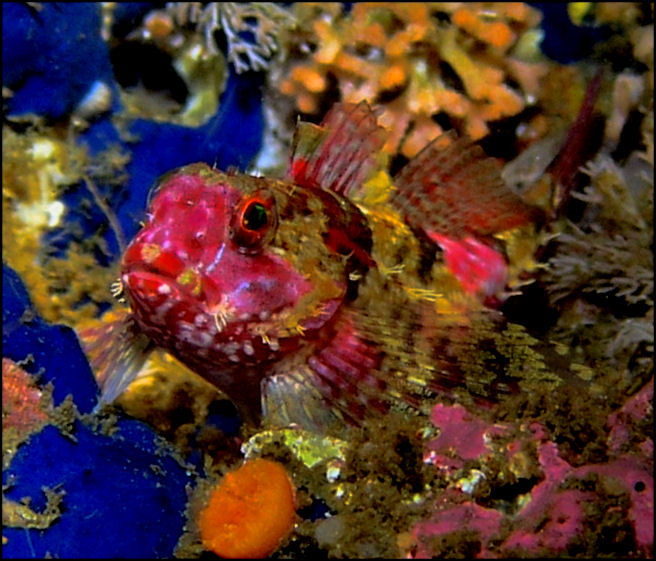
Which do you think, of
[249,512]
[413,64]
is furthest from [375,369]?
[413,64]

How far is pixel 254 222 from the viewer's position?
2.56 m

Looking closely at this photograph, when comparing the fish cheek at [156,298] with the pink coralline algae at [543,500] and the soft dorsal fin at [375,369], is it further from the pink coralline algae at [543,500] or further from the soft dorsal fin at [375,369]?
the pink coralline algae at [543,500]

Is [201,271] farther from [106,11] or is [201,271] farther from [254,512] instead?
[106,11]

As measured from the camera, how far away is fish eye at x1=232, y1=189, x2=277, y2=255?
2.53 meters

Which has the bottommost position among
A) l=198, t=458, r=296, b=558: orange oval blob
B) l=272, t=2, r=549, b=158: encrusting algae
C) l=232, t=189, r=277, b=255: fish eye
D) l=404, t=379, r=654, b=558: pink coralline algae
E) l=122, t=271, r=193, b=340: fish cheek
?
l=198, t=458, r=296, b=558: orange oval blob

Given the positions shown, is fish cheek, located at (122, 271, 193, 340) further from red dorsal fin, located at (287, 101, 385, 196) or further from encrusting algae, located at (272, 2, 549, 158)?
encrusting algae, located at (272, 2, 549, 158)

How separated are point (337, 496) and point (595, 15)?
455 cm

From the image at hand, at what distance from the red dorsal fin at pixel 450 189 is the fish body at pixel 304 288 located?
18mm

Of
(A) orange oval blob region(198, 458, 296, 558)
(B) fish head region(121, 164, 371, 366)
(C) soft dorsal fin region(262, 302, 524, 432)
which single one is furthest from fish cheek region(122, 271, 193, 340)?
(A) orange oval blob region(198, 458, 296, 558)

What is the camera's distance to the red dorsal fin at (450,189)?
3666mm

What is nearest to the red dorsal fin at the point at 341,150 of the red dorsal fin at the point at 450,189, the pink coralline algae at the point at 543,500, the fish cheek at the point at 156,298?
the red dorsal fin at the point at 450,189

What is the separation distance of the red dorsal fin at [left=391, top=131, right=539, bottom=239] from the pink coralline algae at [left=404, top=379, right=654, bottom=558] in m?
1.72

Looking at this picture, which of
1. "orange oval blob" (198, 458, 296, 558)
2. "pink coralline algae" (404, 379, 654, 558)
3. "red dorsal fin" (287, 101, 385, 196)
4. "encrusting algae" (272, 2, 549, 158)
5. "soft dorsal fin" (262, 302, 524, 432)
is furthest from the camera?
"encrusting algae" (272, 2, 549, 158)

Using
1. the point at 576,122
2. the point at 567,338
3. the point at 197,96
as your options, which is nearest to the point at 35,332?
the point at 197,96
